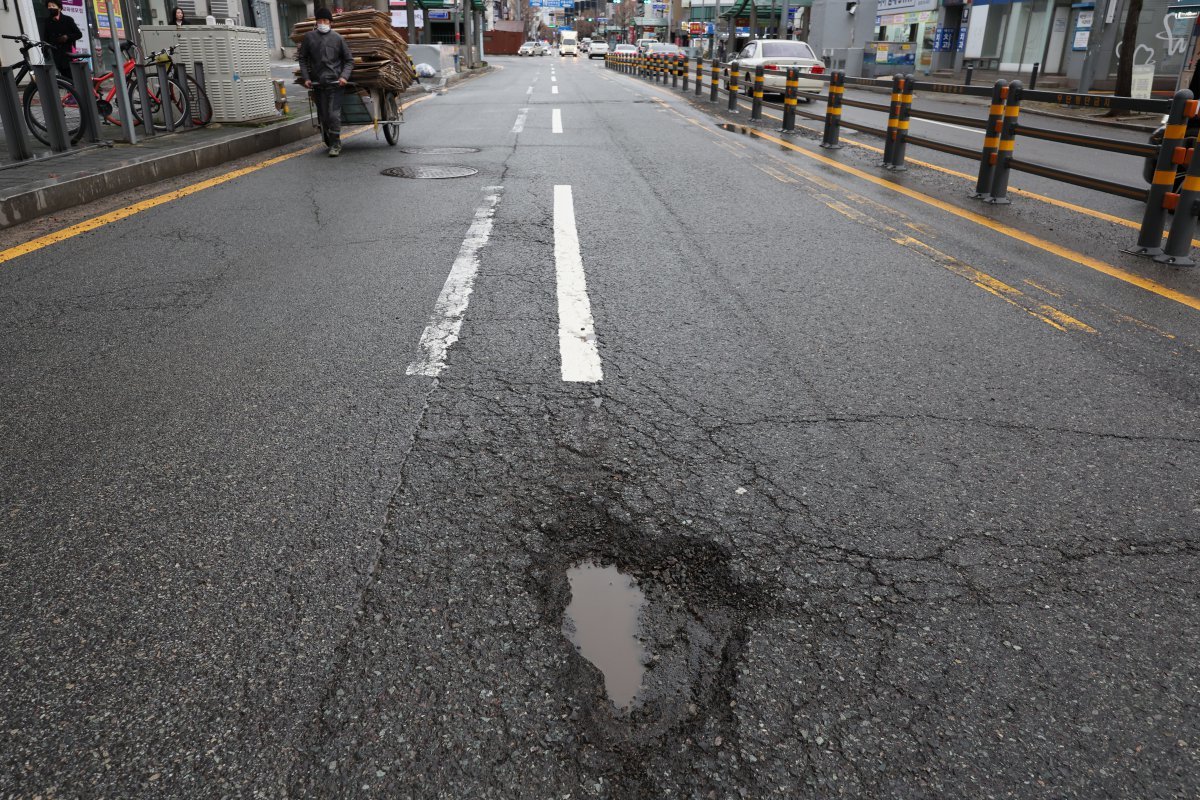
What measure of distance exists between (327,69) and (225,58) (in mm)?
Answer: 2872

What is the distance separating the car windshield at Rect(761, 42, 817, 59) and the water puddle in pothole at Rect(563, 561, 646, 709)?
23.2 metres

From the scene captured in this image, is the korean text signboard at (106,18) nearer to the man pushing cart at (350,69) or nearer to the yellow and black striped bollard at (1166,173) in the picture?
the man pushing cart at (350,69)

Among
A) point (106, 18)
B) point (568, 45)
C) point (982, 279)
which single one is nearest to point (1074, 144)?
point (982, 279)

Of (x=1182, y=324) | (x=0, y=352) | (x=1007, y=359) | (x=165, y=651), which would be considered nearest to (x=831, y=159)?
(x=1182, y=324)

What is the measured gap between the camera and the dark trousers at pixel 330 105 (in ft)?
35.6

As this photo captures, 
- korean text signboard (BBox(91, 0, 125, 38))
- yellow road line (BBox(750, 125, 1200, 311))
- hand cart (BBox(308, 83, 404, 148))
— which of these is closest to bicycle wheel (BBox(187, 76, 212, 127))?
korean text signboard (BBox(91, 0, 125, 38))

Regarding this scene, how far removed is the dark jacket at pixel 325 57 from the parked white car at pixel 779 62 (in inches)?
500

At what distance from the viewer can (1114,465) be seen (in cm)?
302

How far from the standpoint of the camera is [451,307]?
15.4ft

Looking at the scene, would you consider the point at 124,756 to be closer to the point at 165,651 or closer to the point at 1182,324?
the point at 165,651

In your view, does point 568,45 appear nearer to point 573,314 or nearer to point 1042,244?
point 1042,244

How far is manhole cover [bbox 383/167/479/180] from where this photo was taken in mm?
9305

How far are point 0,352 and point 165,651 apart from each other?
9.10 ft

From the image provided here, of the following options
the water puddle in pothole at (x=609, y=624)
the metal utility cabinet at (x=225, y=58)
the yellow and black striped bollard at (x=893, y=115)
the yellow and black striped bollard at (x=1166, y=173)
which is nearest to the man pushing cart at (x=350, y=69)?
the metal utility cabinet at (x=225, y=58)
